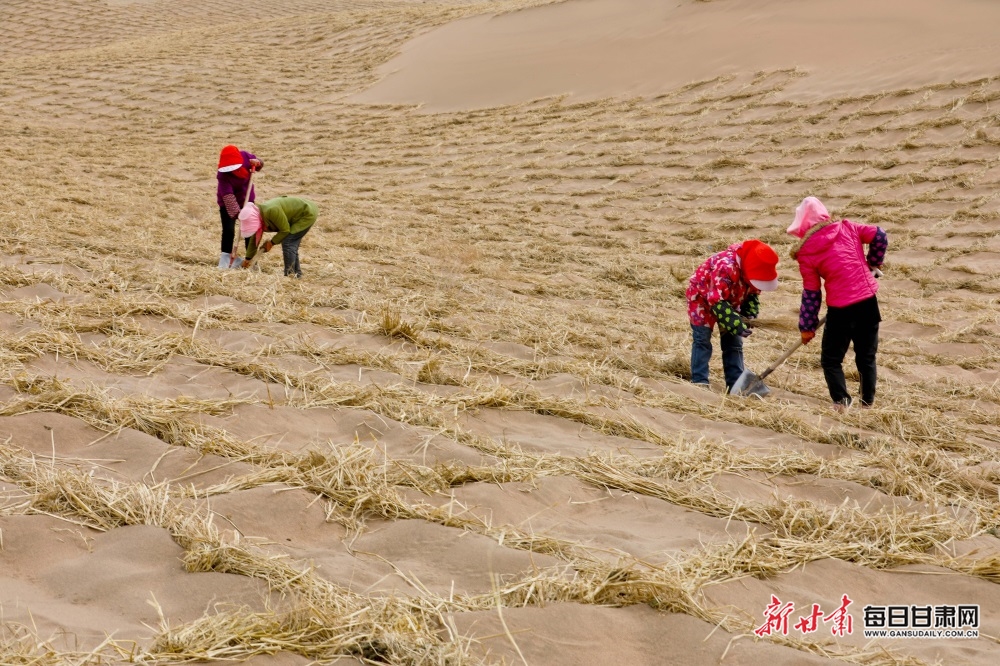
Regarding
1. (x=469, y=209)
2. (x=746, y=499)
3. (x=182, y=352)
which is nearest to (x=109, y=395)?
(x=182, y=352)

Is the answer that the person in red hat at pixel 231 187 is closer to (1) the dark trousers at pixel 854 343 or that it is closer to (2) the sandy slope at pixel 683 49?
(1) the dark trousers at pixel 854 343

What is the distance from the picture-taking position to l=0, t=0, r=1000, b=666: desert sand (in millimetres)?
1935

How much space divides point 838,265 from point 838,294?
0.42 feet

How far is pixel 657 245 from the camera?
7965 millimetres

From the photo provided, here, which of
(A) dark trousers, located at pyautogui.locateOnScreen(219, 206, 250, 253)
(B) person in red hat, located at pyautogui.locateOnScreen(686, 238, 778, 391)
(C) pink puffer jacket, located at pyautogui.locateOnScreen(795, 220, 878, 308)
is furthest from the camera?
(A) dark trousers, located at pyautogui.locateOnScreen(219, 206, 250, 253)

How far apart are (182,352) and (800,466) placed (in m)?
2.34

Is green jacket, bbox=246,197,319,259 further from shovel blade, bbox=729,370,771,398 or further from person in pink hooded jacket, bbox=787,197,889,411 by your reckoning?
person in pink hooded jacket, bbox=787,197,889,411

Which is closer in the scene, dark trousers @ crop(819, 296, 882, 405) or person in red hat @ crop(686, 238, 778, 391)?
dark trousers @ crop(819, 296, 882, 405)

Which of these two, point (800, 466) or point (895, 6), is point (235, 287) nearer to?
point (800, 466)

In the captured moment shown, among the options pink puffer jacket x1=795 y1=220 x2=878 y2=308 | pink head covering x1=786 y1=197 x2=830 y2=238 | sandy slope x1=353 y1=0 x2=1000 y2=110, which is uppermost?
sandy slope x1=353 y1=0 x2=1000 y2=110

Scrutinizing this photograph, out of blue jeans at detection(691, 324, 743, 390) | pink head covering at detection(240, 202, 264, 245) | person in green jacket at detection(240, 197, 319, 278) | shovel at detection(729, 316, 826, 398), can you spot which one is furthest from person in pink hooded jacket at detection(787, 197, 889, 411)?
pink head covering at detection(240, 202, 264, 245)

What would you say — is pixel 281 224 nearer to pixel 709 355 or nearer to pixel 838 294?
pixel 709 355

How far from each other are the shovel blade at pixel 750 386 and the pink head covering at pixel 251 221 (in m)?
3.36

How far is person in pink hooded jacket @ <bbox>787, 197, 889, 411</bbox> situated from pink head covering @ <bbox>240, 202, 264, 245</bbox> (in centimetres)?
347
